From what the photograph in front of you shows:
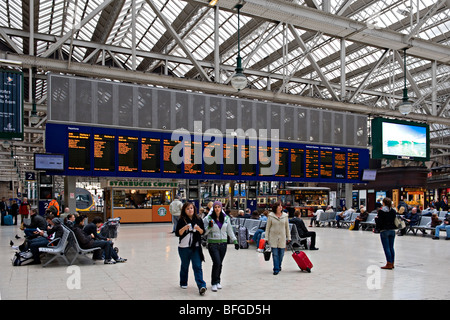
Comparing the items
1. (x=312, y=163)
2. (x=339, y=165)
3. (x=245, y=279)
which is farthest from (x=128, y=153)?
(x=245, y=279)

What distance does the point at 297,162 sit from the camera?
21.9 m

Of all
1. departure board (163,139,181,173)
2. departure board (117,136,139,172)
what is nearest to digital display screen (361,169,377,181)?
departure board (163,139,181,173)

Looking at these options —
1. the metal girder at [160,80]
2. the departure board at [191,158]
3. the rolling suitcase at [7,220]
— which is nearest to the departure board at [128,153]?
the departure board at [191,158]

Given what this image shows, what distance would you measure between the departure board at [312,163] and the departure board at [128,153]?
28.5 ft

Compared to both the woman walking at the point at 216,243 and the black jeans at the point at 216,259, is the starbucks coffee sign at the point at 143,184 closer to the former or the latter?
the woman walking at the point at 216,243

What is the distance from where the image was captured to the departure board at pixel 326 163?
22.6 m

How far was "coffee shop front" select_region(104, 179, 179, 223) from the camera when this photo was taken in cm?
2216

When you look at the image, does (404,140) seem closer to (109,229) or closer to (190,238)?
(109,229)

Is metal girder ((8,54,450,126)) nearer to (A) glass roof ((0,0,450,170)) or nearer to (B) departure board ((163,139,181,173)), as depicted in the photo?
(A) glass roof ((0,0,450,170))

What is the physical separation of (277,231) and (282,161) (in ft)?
43.4

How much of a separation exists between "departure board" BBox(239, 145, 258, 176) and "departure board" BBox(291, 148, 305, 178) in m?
2.11

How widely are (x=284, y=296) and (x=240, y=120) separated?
14.8 metres
